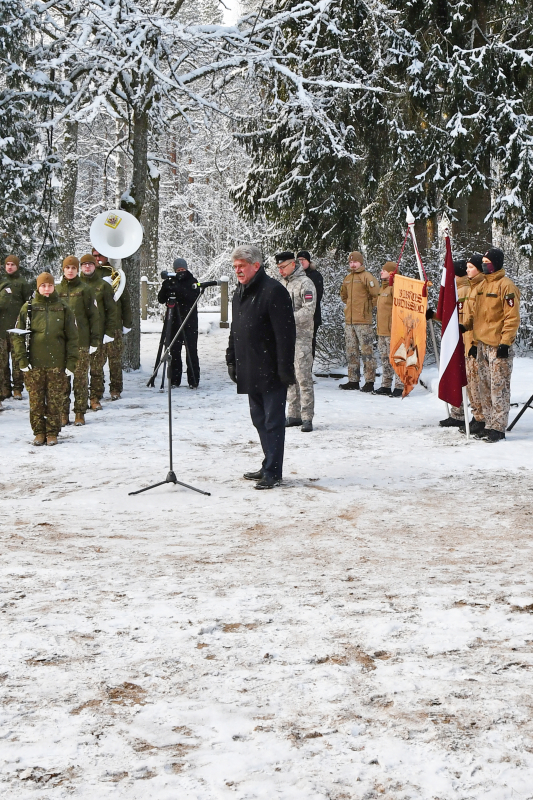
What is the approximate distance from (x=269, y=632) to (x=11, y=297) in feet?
Answer: 31.8

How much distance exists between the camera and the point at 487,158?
1698 centimetres

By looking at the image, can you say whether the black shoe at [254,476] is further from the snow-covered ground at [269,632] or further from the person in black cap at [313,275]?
the person in black cap at [313,275]

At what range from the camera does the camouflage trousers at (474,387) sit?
1054cm

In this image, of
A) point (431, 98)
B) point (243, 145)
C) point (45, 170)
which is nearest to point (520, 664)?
point (45, 170)

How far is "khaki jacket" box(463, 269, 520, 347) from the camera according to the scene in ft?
32.3

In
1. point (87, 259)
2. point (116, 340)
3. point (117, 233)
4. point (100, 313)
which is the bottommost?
point (116, 340)

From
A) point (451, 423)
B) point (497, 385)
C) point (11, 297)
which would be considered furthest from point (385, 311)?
point (11, 297)

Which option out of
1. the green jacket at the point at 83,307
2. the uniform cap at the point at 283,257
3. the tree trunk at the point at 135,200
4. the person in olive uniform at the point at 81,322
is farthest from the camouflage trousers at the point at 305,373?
the tree trunk at the point at 135,200

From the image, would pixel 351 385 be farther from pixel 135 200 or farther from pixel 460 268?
pixel 135 200

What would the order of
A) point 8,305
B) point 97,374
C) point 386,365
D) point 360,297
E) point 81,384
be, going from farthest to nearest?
point 360,297 → point 386,365 → point 8,305 → point 97,374 → point 81,384

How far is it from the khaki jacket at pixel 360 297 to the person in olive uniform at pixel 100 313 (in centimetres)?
365

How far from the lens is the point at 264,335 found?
26.1 feet

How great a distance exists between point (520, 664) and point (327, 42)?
49.7ft

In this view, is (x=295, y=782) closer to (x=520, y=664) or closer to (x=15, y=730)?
(x=15, y=730)
